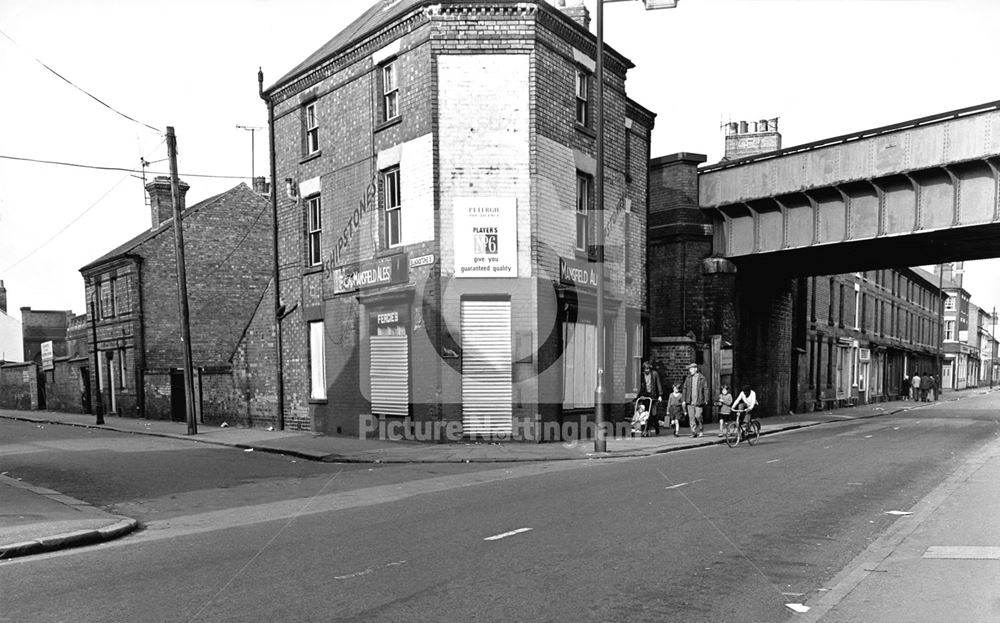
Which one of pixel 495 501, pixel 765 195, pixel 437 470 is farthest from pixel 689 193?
pixel 495 501

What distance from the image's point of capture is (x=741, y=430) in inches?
744

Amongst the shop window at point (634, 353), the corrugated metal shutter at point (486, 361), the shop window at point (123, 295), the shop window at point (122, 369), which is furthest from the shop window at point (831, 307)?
the shop window at point (122, 369)

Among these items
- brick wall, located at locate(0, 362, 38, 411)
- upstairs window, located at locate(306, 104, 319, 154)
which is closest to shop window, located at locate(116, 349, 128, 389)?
brick wall, located at locate(0, 362, 38, 411)

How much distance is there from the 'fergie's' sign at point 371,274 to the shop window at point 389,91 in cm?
385

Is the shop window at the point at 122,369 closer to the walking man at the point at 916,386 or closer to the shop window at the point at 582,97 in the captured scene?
the shop window at the point at 582,97

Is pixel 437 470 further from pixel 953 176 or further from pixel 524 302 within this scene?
pixel 953 176

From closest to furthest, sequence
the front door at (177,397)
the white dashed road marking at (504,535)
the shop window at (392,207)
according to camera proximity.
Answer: the white dashed road marking at (504,535), the shop window at (392,207), the front door at (177,397)

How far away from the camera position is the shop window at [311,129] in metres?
22.3

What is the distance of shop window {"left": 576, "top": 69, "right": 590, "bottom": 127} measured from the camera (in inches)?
782

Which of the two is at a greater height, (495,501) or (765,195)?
(765,195)

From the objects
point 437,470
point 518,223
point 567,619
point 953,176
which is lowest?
point 437,470

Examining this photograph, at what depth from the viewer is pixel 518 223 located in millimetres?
17859

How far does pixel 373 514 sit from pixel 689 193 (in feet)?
69.0

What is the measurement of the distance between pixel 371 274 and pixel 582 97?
7603 mm
